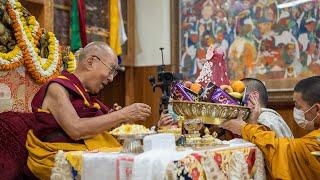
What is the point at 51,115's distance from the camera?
2.77 m

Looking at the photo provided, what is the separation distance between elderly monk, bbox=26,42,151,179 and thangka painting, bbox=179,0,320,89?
2.08 meters

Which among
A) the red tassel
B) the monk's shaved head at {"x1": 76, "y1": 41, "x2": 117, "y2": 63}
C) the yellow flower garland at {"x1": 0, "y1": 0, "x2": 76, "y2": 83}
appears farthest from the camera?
the red tassel

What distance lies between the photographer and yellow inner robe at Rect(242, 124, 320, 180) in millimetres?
2398

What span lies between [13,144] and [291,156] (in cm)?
175

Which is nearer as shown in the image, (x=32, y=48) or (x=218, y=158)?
(x=218, y=158)

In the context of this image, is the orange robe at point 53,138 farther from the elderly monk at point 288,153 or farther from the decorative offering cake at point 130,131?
the elderly monk at point 288,153

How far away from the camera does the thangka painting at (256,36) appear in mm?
4406

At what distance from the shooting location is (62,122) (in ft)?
8.64

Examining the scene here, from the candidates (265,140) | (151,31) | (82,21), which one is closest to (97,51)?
(265,140)

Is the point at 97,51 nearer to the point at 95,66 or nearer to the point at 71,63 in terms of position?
the point at 95,66

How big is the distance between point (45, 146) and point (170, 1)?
3.04m

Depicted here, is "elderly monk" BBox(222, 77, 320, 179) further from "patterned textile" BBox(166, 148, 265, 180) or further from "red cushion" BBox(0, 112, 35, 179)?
"red cushion" BBox(0, 112, 35, 179)

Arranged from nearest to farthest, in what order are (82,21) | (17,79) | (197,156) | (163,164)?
(163,164), (197,156), (17,79), (82,21)

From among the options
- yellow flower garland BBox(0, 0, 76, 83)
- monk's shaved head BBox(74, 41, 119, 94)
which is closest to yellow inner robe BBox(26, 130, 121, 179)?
monk's shaved head BBox(74, 41, 119, 94)
